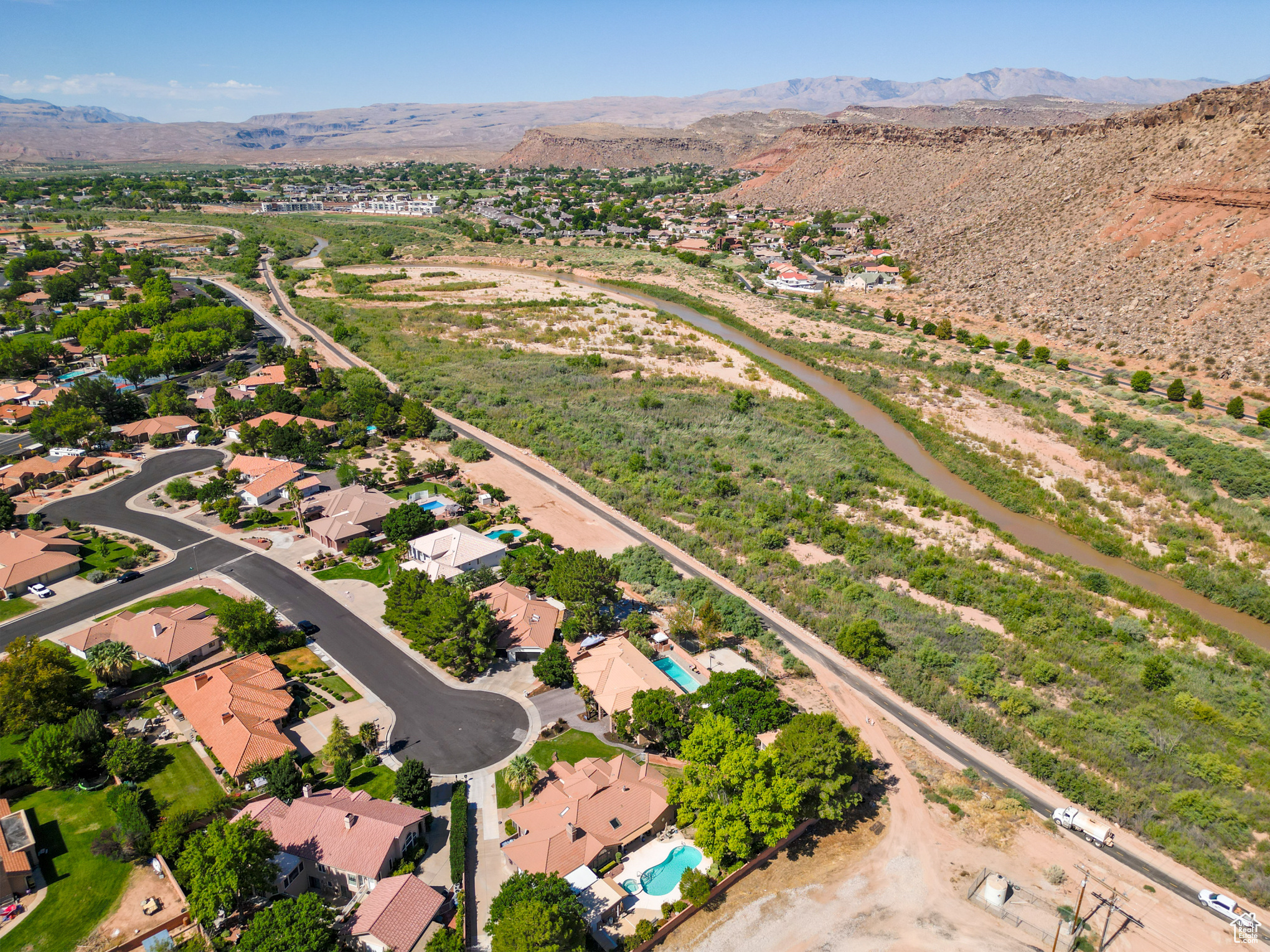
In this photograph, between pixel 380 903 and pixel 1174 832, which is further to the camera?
pixel 1174 832

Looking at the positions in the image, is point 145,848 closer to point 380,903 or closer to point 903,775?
point 380,903

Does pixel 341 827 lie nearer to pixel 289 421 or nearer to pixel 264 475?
pixel 264 475

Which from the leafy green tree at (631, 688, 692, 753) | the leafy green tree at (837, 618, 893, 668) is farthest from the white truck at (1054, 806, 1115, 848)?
the leafy green tree at (631, 688, 692, 753)

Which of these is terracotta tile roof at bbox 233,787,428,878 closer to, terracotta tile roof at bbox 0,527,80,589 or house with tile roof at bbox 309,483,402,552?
house with tile roof at bbox 309,483,402,552

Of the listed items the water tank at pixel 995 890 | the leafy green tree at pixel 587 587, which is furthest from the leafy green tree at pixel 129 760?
the water tank at pixel 995 890

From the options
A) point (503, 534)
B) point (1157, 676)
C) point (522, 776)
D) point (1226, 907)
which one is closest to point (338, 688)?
point (522, 776)

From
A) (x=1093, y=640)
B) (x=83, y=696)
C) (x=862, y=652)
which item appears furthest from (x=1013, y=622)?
(x=83, y=696)

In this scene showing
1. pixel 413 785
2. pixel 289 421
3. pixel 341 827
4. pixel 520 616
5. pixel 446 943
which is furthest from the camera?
pixel 289 421
